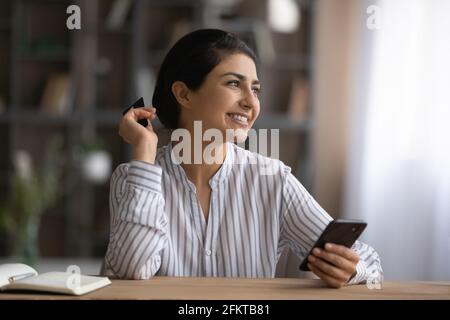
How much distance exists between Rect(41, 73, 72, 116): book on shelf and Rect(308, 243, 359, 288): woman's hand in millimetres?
3639

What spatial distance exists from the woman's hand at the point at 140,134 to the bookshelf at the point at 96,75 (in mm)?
3171

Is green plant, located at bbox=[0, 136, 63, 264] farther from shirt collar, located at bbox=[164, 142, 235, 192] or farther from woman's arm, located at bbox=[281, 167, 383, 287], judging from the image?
woman's arm, located at bbox=[281, 167, 383, 287]

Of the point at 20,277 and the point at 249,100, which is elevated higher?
the point at 249,100

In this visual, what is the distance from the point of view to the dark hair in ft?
4.62

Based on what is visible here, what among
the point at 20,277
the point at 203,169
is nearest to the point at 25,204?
the point at 203,169

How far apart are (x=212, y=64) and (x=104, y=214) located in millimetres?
3498

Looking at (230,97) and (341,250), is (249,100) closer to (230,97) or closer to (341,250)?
(230,97)

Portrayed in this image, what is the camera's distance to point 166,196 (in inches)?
59.6

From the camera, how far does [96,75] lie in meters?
4.79

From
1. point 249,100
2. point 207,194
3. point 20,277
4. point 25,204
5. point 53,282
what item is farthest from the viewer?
point 25,204

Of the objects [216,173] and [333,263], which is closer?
[333,263]

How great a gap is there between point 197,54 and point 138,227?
37cm

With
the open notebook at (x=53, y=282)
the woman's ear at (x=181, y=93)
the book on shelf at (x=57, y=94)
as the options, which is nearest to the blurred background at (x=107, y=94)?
the book on shelf at (x=57, y=94)

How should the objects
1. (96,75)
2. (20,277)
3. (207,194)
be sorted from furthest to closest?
(96,75) < (207,194) < (20,277)
